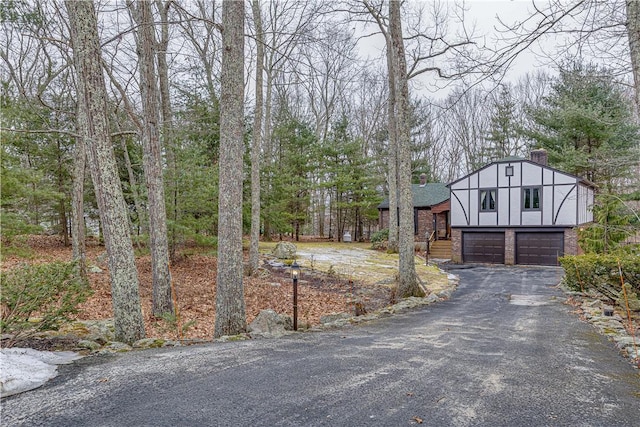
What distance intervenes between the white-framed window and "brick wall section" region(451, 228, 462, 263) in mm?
1741

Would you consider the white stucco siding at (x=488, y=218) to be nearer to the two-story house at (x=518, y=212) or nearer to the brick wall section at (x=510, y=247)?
the two-story house at (x=518, y=212)

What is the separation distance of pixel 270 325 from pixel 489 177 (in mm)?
17342

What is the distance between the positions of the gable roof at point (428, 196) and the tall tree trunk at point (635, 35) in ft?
61.6

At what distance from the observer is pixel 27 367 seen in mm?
3332

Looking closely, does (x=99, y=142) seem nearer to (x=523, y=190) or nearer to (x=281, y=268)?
(x=281, y=268)

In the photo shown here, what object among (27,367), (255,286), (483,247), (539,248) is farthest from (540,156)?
(27,367)

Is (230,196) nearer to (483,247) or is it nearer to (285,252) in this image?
(285,252)

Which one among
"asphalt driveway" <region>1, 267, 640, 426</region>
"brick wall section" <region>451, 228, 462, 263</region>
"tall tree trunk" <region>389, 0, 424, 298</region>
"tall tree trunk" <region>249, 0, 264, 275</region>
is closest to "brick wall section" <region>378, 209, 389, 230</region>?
"brick wall section" <region>451, 228, 462, 263</region>

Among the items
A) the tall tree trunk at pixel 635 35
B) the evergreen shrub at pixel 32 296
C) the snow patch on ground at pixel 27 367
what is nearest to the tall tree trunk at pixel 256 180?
the evergreen shrub at pixel 32 296

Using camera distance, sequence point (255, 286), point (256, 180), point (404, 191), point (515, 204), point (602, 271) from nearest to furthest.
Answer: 1. point (602, 271)
2. point (404, 191)
3. point (255, 286)
4. point (256, 180)
5. point (515, 204)

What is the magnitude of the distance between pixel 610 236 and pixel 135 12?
46.7 feet

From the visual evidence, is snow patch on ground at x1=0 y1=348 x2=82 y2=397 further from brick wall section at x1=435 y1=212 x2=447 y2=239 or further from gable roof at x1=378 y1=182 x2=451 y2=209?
brick wall section at x1=435 y1=212 x2=447 y2=239

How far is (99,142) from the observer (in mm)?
4668

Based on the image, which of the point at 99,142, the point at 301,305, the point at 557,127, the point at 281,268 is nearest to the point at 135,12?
the point at 99,142
